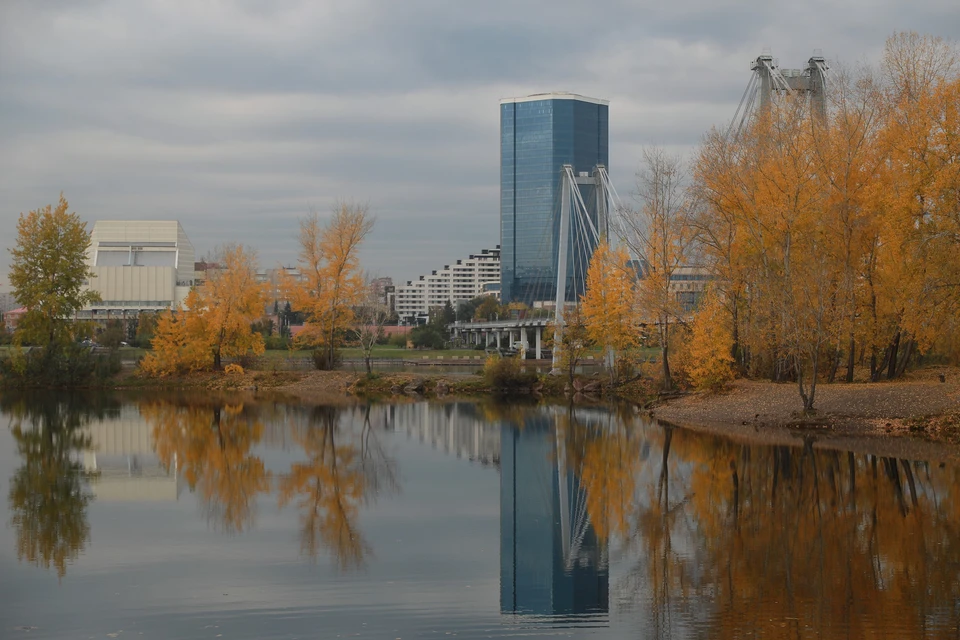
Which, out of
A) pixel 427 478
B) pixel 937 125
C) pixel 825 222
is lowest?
pixel 427 478

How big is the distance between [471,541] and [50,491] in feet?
23.8

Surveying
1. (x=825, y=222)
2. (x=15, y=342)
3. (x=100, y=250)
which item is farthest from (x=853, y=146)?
(x=100, y=250)

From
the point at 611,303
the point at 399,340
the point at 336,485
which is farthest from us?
the point at 399,340

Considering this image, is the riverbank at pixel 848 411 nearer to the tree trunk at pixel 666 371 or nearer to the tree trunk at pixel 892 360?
the tree trunk at pixel 892 360

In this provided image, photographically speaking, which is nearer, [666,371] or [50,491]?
[50,491]

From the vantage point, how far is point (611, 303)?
36.8m

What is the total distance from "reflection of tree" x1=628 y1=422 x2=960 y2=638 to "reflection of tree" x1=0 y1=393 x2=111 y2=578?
666cm

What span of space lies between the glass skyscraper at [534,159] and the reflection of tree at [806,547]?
127536 mm

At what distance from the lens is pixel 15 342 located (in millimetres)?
39406

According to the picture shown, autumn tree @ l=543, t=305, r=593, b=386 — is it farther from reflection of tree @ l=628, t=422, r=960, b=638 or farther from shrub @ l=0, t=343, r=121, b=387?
reflection of tree @ l=628, t=422, r=960, b=638

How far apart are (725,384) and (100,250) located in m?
79.8

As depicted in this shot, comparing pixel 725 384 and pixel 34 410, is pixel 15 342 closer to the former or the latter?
pixel 34 410

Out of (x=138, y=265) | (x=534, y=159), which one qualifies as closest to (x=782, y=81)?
(x=138, y=265)

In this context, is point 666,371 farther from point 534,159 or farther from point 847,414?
point 534,159
